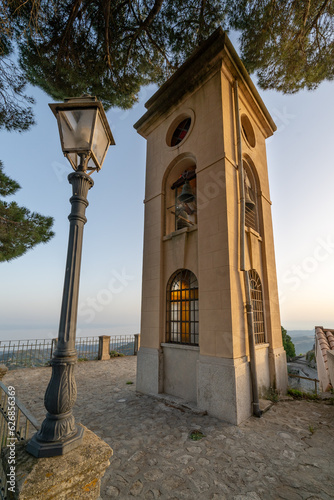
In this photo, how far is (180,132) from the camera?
901 cm

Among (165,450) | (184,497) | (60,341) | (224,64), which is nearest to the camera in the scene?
(60,341)

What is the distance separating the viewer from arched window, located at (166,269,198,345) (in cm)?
691

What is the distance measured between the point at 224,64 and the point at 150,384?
10481 mm

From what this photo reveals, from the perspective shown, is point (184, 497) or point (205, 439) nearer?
point (184, 497)

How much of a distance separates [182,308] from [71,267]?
5484mm

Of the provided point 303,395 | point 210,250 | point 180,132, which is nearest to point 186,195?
point 210,250

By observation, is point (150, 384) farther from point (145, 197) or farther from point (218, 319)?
point (145, 197)

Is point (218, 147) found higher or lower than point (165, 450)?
higher

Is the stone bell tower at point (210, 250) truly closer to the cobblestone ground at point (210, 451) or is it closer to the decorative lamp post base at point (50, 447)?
the cobblestone ground at point (210, 451)

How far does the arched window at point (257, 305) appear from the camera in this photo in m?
7.29

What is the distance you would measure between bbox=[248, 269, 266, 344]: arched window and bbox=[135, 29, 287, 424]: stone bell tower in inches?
1.3

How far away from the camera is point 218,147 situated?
682 cm

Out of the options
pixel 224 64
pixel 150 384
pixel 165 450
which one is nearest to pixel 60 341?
pixel 165 450

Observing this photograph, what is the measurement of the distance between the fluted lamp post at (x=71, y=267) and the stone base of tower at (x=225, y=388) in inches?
164
